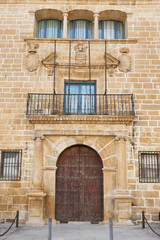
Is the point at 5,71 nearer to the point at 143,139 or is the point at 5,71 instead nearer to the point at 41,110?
the point at 41,110

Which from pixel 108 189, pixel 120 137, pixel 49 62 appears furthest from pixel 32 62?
pixel 108 189

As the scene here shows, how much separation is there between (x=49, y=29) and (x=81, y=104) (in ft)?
12.4

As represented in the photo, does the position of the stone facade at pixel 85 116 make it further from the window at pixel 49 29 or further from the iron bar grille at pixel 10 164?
the window at pixel 49 29

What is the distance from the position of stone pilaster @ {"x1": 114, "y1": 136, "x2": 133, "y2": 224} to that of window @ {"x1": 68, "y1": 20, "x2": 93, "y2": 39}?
4.81 m

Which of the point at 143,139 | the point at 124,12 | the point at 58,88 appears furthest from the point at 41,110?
the point at 124,12

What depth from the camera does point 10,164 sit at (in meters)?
9.84

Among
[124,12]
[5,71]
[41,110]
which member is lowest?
[41,110]

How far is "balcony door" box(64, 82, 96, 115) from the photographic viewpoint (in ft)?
34.4

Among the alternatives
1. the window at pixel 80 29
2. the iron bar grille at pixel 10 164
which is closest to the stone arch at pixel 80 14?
the window at pixel 80 29

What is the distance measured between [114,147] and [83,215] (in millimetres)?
2603

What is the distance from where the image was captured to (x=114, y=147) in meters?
9.81

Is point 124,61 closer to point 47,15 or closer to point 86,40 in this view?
point 86,40

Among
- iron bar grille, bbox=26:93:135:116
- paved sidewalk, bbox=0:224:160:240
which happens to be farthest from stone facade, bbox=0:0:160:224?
paved sidewalk, bbox=0:224:160:240

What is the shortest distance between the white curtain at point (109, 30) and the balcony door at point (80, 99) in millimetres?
2386
